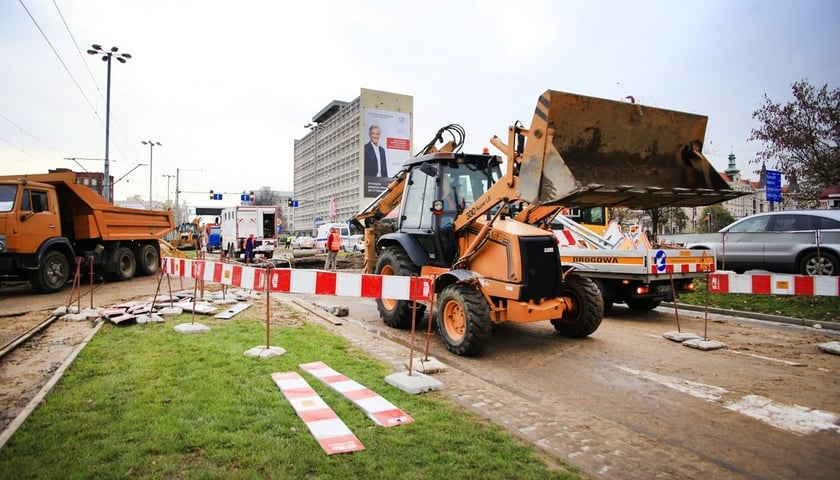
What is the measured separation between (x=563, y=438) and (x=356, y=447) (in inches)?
60.6

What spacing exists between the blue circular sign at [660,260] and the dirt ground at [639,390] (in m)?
1.05

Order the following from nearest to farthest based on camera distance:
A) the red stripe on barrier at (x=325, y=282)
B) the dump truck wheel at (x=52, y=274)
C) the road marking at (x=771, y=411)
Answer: the road marking at (x=771, y=411) → the red stripe on barrier at (x=325, y=282) → the dump truck wheel at (x=52, y=274)

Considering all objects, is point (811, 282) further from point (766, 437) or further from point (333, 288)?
point (333, 288)

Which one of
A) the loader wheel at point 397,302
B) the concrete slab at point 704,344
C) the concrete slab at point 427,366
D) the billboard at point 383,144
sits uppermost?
the billboard at point 383,144

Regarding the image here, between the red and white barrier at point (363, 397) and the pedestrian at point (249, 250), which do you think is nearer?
the red and white barrier at point (363, 397)

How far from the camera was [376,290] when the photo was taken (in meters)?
5.82

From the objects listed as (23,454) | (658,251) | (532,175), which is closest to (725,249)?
(658,251)

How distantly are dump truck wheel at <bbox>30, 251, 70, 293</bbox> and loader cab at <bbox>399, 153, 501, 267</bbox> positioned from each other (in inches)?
392

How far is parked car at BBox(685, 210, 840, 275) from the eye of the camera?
10.6 metres

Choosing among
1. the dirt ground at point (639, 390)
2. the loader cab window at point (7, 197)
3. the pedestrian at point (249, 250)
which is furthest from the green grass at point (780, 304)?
the pedestrian at point (249, 250)

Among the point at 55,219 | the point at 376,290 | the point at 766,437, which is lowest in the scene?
the point at 766,437

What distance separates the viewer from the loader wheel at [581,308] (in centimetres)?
700

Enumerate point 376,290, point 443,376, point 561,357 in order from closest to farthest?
point 443,376
point 376,290
point 561,357

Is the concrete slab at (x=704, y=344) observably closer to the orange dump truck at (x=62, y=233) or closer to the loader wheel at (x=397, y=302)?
the loader wheel at (x=397, y=302)
